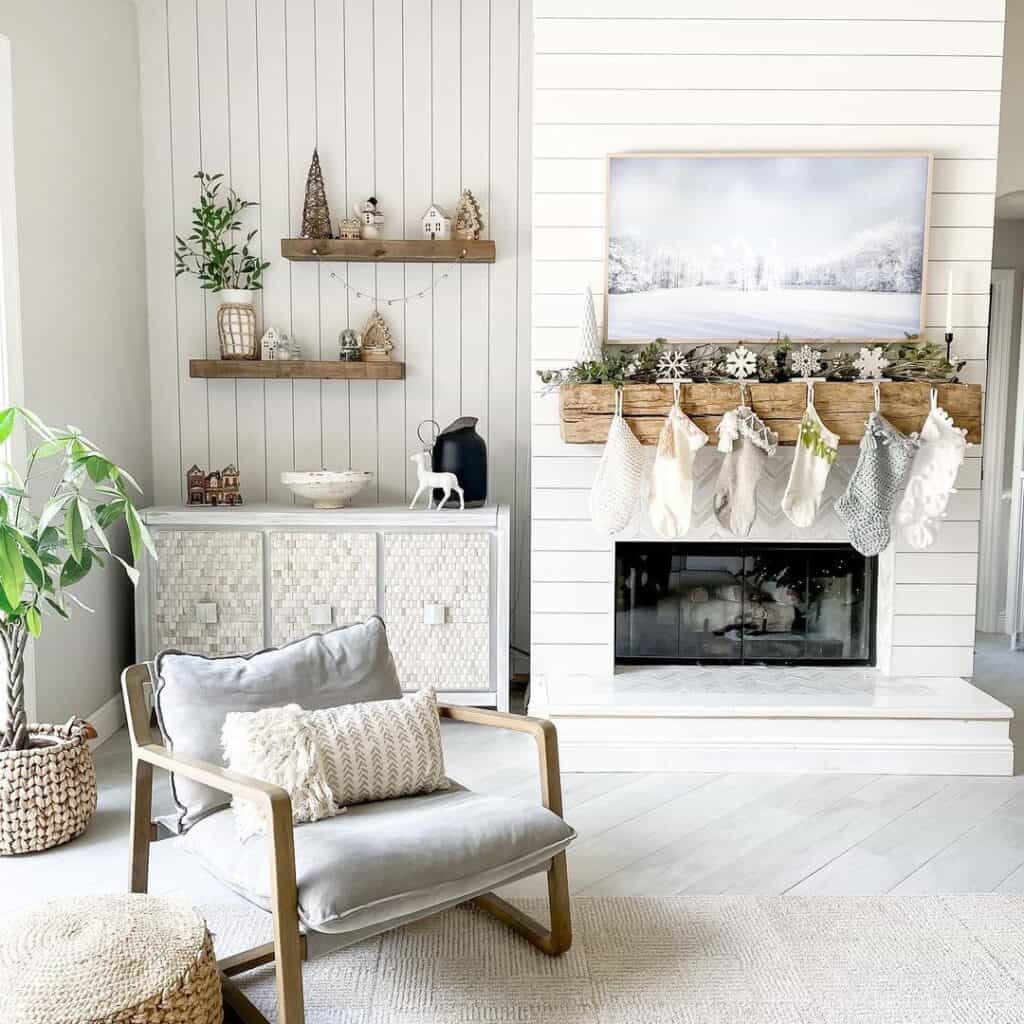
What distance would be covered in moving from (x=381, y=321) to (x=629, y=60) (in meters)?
1.43

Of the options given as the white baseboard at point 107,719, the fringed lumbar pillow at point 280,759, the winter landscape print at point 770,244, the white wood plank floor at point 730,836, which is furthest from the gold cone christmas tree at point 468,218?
the fringed lumbar pillow at point 280,759

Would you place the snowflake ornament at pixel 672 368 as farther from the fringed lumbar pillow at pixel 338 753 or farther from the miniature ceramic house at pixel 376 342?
the fringed lumbar pillow at pixel 338 753

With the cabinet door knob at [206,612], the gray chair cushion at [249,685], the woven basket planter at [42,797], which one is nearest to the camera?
the gray chair cushion at [249,685]

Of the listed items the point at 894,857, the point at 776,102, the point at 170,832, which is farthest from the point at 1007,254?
the point at 170,832

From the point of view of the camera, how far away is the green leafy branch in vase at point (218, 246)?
4320 mm

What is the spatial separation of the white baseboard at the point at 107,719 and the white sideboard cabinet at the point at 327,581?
21cm

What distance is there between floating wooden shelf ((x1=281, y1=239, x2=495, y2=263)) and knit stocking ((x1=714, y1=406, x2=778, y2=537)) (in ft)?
4.41

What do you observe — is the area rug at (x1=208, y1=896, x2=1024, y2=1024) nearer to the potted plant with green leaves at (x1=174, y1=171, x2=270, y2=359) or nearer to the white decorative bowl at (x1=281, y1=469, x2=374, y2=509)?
the white decorative bowl at (x1=281, y1=469, x2=374, y2=509)

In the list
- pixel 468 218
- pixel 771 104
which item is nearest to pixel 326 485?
pixel 468 218

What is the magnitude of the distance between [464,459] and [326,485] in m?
0.56

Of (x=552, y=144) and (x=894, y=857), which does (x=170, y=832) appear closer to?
(x=894, y=857)

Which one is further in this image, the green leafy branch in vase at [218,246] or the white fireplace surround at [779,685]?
the green leafy branch in vase at [218,246]

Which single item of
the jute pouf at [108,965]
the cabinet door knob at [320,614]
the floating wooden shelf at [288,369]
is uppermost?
the floating wooden shelf at [288,369]

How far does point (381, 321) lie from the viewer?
4402mm
